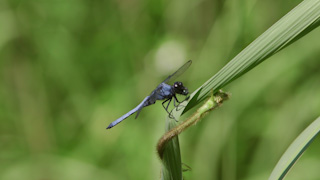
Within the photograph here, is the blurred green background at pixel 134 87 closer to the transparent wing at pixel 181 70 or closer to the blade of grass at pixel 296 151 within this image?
the transparent wing at pixel 181 70

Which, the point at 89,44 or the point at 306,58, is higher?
the point at 89,44

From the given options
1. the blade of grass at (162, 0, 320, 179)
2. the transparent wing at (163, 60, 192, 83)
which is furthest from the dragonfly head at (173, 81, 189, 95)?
the blade of grass at (162, 0, 320, 179)

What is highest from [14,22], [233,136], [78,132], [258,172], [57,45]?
[14,22]

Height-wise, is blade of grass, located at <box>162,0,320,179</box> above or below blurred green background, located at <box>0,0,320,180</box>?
below

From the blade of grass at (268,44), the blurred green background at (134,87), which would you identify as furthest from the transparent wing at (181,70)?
the blurred green background at (134,87)

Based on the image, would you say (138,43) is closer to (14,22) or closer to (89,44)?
(89,44)

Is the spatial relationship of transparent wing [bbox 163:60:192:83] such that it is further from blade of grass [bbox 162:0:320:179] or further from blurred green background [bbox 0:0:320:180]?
blurred green background [bbox 0:0:320:180]

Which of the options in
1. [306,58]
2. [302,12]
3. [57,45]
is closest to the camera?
[302,12]

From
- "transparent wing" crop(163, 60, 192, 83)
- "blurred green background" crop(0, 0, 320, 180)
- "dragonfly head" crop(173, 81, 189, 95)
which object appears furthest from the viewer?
"blurred green background" crop(0, 0, 320, 180)

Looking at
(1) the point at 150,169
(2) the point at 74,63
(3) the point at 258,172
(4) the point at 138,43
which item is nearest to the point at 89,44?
(2) the point at 74,63
